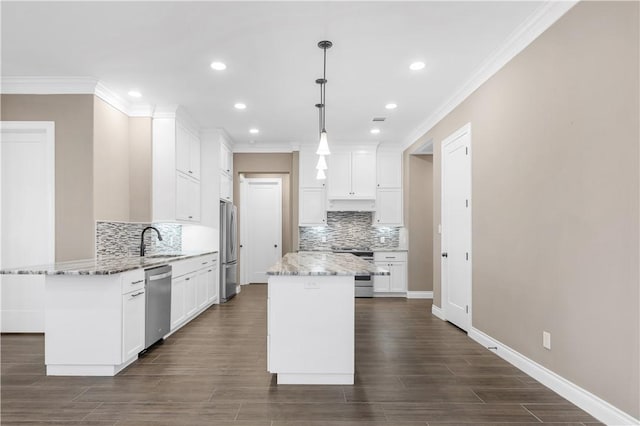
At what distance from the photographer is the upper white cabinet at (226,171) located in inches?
238

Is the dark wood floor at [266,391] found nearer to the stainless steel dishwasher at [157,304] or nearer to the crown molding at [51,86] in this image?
the stainless steel dishwasher at [157,304]

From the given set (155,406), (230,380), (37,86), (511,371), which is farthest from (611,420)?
(37,86)

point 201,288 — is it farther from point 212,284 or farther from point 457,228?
point 457,228

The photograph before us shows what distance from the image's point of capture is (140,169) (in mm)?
4793

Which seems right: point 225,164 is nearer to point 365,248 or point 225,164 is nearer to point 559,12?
point 365,248

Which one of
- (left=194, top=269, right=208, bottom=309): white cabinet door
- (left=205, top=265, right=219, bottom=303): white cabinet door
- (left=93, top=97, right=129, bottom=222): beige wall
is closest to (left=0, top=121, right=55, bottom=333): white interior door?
(left=93, top=97, right=129, bottom=222): beige wall

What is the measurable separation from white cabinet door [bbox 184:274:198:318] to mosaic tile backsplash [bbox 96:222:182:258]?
84 cm

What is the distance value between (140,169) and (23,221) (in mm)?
1362

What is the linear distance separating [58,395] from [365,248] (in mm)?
5162

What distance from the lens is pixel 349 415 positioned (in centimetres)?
230

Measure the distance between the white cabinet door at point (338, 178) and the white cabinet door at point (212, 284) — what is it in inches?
95.4

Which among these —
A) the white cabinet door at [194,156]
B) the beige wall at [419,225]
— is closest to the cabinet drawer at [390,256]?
the beige wall at [419,225]

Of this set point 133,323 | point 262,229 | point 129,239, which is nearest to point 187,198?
point 129,239

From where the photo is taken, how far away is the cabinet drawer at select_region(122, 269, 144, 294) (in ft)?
10.0
